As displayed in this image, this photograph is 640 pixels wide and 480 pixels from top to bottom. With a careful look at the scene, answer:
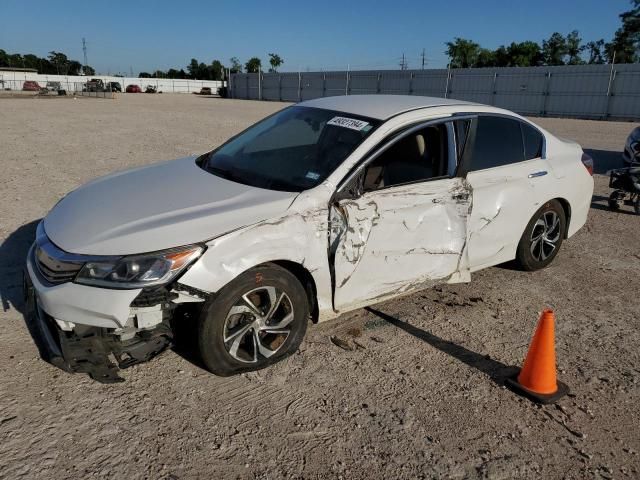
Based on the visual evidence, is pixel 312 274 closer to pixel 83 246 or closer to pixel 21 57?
pixel 83 246

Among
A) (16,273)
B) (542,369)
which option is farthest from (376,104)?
(16,273)

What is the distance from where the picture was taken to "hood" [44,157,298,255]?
2.99 m

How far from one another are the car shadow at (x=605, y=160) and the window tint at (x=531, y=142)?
6.84 metres

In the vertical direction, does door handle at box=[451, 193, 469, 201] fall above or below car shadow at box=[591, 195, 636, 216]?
above

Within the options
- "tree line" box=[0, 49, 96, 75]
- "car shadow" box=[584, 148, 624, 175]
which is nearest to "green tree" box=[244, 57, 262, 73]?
"tree line" box=[0, 49, 96, 75]

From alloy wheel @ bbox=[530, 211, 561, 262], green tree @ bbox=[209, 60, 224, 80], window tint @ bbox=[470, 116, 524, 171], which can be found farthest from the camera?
green tree @ bbox=[209, 60, 224, 80]

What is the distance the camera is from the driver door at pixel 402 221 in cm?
357

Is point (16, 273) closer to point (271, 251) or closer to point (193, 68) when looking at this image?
point (271, 251)

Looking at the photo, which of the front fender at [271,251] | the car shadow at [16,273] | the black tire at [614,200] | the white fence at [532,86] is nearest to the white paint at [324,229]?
the front fender at [271,251]

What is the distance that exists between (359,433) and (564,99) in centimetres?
3552

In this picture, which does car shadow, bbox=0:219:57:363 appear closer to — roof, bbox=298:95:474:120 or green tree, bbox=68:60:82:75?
roof, bbox=298:95:474:120

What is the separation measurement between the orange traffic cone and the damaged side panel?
3.42ft

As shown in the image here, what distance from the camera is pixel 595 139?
18.3 m

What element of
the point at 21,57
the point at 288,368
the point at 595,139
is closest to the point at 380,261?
the point at 288,368
